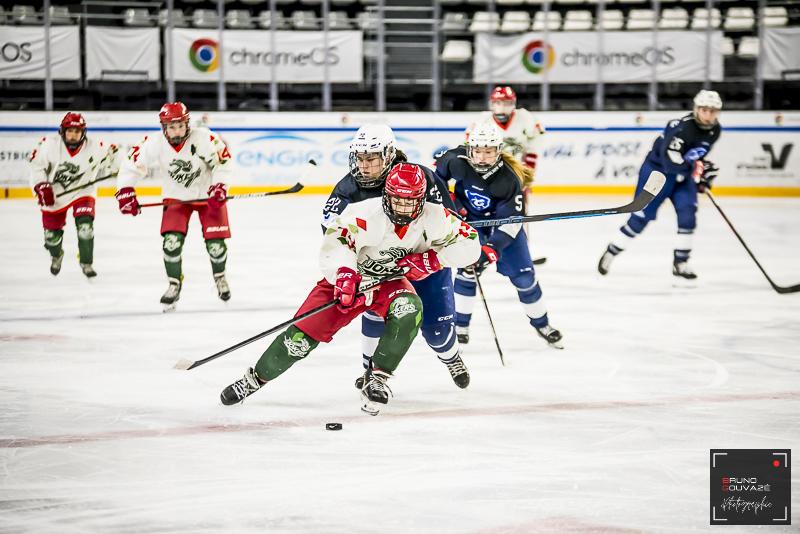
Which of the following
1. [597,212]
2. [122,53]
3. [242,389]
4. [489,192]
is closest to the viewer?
[242,389]

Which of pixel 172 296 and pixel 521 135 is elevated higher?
pixel 521 135

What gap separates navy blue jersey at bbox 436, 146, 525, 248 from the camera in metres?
4.72

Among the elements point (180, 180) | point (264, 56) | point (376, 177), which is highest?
point (264, 56)

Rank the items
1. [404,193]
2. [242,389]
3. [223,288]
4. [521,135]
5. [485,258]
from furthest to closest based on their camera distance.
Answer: [521,135] < [223,288] < [485,258] < [242,389] < [404,193]

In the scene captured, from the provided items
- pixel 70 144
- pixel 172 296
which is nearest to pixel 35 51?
pixel 70 144

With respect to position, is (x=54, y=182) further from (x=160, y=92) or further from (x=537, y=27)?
(x=537, y=27)

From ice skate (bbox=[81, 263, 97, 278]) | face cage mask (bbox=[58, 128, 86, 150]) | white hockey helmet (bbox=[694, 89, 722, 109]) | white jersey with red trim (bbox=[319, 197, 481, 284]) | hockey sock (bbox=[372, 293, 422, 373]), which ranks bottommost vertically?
ice skate (bbox=[81, 263, 97, 278])

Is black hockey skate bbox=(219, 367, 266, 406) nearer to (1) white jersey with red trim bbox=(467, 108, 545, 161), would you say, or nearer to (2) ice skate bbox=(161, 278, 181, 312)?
(2) ice skate bbox=(161, 278, 181, 312)

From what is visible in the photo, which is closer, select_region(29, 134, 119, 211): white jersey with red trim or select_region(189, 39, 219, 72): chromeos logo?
select_region(29, 134, 119, 211): white jersey with red trim

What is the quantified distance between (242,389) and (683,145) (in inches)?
158

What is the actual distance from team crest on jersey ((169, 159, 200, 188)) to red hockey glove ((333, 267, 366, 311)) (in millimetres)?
2712

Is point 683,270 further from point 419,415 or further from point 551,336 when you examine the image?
point 419,415

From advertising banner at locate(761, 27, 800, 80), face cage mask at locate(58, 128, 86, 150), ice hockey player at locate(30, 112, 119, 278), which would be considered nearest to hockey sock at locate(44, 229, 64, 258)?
ice hockey player at locate(30, 112, 119, 278)

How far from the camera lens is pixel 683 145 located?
6.84 meters
